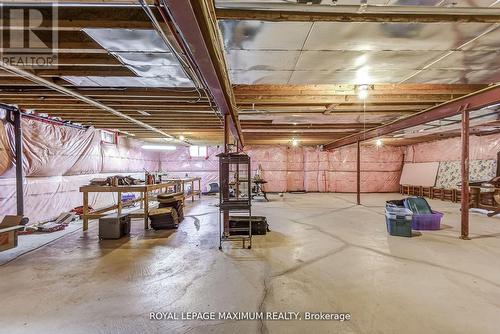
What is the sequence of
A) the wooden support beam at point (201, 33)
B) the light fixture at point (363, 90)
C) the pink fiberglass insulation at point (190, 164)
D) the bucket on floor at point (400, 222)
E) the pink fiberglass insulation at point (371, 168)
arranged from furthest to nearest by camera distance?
the pink fiberglass insulation at point (190, 164) < the pink fiberglass insulation at point (371, 168) < the bucket on floor at point (400, 222) < the light fixture at point (363, 90) < the wooden support beam at point (201, 33)

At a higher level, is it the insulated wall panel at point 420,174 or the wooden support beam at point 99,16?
the wooden support beam at point 99,16

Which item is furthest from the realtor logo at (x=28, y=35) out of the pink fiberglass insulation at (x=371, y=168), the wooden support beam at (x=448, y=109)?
the pink fiberglass insulation at (x=371, y=168)

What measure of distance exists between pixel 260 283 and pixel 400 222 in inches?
119

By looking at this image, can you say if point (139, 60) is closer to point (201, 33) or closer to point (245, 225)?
point (201, 33)

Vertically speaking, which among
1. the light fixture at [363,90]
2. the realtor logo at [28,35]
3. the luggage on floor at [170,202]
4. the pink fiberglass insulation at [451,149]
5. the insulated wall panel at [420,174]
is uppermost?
the realtor logo at [28,35]

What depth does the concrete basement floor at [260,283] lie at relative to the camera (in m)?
1.97

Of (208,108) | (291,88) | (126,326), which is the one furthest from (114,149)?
(126,326)

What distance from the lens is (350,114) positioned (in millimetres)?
5559

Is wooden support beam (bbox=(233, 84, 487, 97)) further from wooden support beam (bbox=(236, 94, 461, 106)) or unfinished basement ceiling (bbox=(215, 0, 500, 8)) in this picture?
unfinished basement ceiling (bbox=(215, 0, 500, 8))

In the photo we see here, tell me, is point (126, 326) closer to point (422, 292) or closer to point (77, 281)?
point (77, 281)

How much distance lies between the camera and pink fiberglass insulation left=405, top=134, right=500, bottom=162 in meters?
7.68

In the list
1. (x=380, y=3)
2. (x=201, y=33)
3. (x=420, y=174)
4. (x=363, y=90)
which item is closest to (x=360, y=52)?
(x=380, y=3)

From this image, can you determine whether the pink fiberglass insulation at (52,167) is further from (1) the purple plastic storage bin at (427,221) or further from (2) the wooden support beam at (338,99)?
(1) the purple plastic storage bin at (427,221)

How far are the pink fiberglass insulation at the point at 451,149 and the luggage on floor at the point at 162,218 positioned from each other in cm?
916
